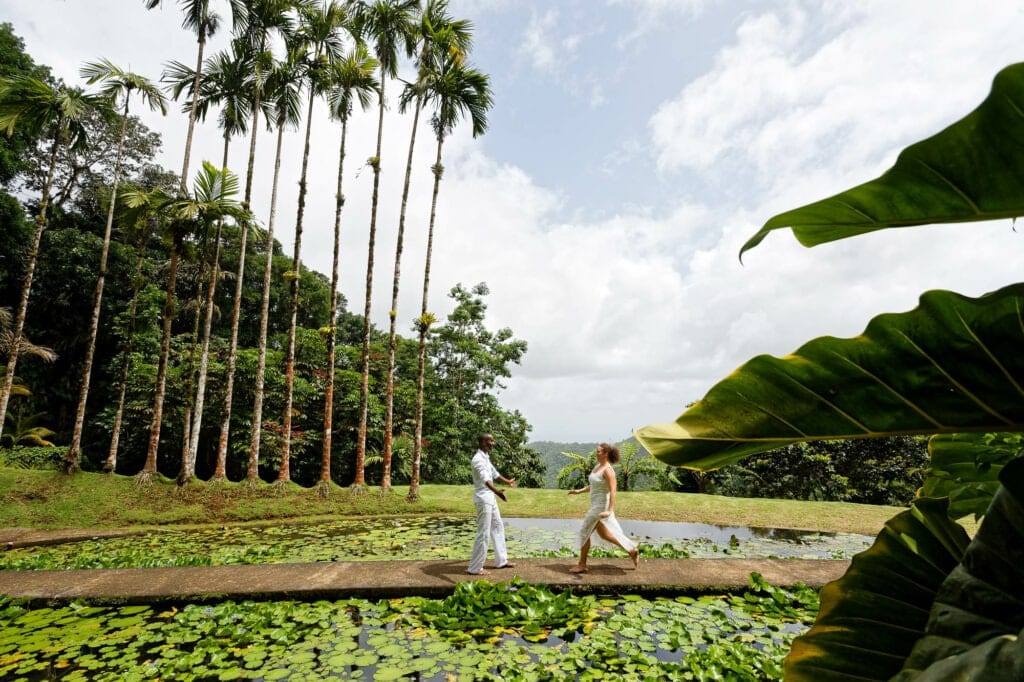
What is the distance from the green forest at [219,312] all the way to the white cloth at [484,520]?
6073 mm

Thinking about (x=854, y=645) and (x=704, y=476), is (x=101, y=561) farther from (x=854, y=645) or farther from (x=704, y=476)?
(x=704, y=476)

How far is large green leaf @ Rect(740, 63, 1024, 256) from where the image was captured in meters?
0.55

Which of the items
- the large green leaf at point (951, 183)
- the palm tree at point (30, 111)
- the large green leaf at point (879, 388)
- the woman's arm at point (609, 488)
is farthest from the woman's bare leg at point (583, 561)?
the palm tree at point (30, 111)

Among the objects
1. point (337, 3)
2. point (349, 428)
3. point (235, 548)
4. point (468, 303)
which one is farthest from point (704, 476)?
Result: point (337, 3)

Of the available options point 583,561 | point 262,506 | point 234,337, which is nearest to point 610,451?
point 583,561

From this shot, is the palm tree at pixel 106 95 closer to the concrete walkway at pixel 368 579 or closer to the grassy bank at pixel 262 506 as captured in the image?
the grassy bank at pixel 262 506

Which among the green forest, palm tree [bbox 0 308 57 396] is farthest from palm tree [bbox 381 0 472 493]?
palm tree [bbox 0 308 57 396]

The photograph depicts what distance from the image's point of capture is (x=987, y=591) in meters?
0.65

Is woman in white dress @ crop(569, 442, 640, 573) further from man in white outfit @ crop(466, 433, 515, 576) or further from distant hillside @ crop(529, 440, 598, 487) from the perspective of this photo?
distant hillside @ crop(529, 440, 598, 487)

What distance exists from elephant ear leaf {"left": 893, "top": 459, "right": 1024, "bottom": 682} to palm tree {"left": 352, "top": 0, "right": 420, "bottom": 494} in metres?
11.9

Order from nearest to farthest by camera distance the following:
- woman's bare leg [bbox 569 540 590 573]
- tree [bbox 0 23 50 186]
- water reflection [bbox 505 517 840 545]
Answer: woman's bare leg [bbox 569 540 590 573], water reflection [bbox 505 517 840 545], tree [bbox 0 23 50 186]

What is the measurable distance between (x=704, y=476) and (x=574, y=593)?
1194cm

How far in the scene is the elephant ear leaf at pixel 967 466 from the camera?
1420 mm

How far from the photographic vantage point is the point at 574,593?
4629mm
